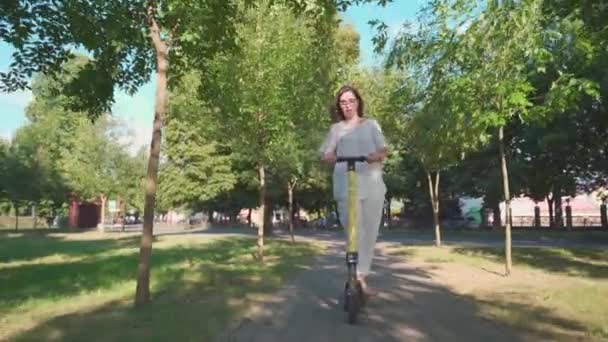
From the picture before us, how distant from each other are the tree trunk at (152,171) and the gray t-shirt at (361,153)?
3172 mm

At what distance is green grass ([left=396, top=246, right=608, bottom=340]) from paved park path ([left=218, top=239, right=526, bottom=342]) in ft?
1.17

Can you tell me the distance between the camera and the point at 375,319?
6469mm

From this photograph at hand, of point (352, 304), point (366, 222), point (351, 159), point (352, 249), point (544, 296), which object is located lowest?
point (544, 296)

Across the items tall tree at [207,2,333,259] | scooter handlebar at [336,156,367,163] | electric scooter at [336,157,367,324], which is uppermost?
tall tree at [207,2,333,259]

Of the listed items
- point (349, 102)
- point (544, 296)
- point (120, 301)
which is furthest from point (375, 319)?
point (120, 301)

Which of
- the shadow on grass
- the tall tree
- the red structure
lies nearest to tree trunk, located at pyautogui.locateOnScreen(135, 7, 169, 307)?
the tall tree

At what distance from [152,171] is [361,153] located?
138 inches

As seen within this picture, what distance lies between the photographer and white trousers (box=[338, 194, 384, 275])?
253 inches

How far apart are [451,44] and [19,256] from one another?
16.2 m

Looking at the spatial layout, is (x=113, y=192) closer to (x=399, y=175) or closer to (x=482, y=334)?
(x=399, y=175)

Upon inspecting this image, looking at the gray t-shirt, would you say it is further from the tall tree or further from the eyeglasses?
the tall tree

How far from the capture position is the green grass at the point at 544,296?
6.30 meters

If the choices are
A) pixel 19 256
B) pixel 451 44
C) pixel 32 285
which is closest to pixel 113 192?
pixel 19 256

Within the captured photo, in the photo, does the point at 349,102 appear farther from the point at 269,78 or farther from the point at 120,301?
the point at 269,78
